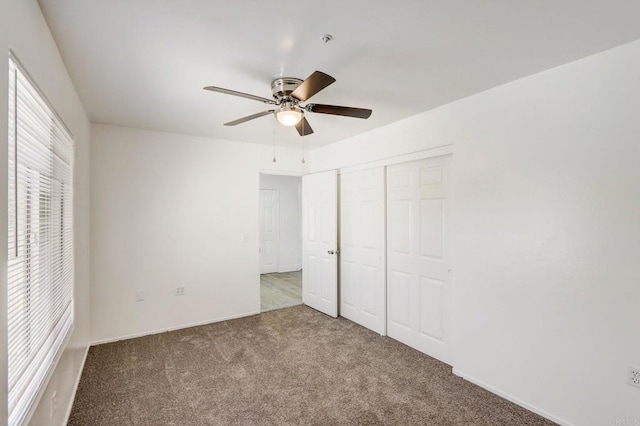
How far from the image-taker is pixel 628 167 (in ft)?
6.20

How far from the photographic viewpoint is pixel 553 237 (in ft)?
7.24

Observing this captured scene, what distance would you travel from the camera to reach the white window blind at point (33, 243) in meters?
1.28

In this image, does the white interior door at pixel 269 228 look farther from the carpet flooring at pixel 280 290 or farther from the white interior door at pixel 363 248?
the white interior door at pixel 363 248

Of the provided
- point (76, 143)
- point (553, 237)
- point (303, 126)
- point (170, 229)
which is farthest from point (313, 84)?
point (170, 229)

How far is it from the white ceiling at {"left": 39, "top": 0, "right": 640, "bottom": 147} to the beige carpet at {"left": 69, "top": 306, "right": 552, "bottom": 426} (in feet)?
8.14

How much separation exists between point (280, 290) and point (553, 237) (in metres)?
4.48

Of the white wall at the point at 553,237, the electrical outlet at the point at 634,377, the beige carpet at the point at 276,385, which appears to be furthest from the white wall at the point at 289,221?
the electrical outlet at the point at 634,377

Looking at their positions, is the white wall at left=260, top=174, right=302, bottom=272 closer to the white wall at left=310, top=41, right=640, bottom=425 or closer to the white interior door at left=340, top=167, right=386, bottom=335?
the white interior door at left=340, top=167, right=386, bottom=335

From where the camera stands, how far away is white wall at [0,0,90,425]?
1.12m

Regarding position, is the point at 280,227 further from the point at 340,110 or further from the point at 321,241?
the point at 340,110

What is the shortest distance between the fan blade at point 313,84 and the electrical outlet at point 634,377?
2471mm

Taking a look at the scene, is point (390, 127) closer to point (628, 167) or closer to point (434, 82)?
point (434, 82)

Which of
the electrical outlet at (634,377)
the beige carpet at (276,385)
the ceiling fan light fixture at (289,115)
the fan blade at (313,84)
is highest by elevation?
the fan blade at (313,84)

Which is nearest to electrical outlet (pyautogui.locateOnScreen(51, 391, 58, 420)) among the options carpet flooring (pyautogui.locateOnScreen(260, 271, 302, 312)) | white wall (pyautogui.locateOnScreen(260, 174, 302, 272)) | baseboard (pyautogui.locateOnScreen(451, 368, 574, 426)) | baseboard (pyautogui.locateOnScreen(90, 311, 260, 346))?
baseboard (pyautogui.locateOnScreen(90, 311, 260, 346))
